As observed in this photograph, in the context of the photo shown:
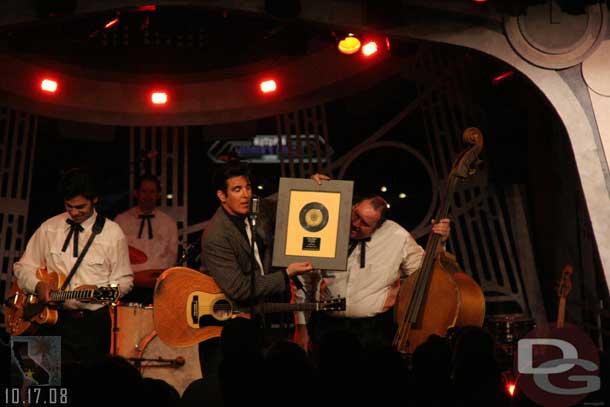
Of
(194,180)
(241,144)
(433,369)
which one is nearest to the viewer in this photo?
(433,369)

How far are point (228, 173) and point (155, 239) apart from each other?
2.95 m

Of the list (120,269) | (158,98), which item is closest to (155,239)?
(158,98)

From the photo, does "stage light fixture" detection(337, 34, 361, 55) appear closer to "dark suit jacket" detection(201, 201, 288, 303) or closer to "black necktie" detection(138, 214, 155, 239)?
"black necktie" detection(138, 214, 155, 239)

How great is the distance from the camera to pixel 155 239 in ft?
31.1

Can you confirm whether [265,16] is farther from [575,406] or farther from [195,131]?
[195,131]

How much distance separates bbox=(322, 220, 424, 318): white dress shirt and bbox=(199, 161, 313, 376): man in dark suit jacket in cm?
65

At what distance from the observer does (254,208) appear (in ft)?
20.6

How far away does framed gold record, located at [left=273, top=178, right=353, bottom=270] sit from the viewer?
261 inches

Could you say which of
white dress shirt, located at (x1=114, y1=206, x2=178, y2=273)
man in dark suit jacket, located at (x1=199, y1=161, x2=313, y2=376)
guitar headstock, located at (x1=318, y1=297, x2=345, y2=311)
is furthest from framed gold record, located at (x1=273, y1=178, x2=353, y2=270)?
white dress shirt, located at (x1=114, y1=206, x2=178, y2=273)

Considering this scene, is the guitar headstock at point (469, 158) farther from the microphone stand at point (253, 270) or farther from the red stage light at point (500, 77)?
the red stage light at point (500, 77)

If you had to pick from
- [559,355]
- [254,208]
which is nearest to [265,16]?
[254,208]

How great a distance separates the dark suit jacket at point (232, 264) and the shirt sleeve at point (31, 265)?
1411 mm

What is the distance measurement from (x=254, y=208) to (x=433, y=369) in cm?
264

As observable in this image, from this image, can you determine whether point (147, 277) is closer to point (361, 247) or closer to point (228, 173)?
point (228, 173)
